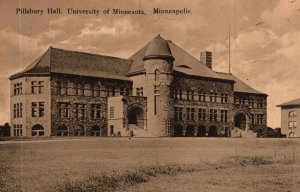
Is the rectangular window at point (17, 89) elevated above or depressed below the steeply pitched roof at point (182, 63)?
below

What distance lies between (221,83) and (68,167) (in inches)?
1162

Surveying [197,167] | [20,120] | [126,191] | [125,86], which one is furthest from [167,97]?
[126,191]

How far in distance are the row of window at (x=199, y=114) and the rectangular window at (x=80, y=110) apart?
284 inches

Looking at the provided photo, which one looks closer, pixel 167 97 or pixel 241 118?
pixel 167 97

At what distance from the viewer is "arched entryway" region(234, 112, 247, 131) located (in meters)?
42.4

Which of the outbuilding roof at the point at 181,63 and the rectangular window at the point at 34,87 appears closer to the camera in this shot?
the rectangular window at the point at 34,87

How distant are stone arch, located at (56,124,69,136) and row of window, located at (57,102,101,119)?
2.37 ft

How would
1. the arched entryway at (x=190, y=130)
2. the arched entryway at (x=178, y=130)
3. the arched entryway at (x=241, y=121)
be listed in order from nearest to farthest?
the arched entryway at (x=178, y=130) → the arched entryway at (x=190, y=130) → the arched entryway at (x=241, y=121)

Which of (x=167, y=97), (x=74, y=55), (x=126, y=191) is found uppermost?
(x=74, y=55)

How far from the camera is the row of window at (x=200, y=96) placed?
122 ft

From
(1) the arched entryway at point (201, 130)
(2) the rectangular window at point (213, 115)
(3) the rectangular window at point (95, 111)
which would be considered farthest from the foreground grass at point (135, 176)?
(2) the rectangular window at point (213, 115)

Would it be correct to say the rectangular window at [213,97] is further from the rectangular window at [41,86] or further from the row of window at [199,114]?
the rectangular window at [41,86]

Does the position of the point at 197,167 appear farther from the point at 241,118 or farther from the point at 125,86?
the point at 241,118

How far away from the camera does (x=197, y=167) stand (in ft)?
43.7
